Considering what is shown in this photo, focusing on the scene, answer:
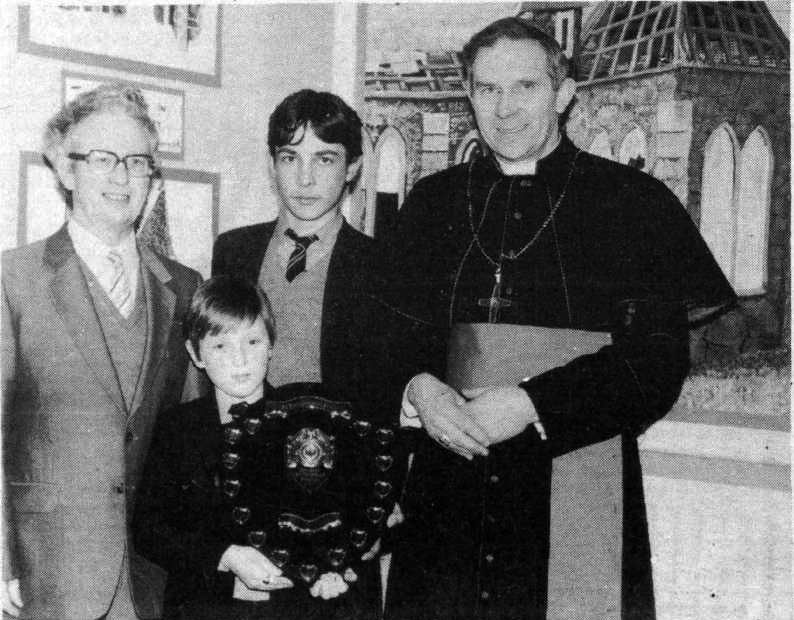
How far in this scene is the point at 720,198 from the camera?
1.68 m

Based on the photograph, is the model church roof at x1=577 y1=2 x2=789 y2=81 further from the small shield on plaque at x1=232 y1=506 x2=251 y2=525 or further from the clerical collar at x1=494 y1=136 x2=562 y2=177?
the small shield on plaque at x1=232 y1=506 x2=251 y2=525

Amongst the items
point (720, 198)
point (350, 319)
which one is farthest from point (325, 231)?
point (720, 198)

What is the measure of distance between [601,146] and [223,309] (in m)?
0.84

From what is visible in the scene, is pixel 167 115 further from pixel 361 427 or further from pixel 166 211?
pixel 361 427

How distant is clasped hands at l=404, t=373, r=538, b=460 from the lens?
1.43 m

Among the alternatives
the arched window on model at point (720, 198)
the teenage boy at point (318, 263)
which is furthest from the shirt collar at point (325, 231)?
the arched window on model at point (720, 198)

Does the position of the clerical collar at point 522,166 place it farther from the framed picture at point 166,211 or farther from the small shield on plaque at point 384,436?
the framed picture at point 166,211

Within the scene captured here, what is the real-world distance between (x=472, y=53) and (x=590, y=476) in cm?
81

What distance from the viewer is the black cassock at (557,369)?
1.48m

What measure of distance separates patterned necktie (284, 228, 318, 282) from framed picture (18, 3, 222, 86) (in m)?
0.41

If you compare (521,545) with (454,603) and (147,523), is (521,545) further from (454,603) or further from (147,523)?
(147,523)

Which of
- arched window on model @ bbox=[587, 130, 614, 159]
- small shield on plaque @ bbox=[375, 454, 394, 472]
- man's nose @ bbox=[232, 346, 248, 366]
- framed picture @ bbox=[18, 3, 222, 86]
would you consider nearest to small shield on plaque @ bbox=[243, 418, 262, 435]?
man's nose @ bbox=[232, 346, 248, 366]

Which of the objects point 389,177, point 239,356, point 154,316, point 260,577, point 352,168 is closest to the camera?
point 260,577

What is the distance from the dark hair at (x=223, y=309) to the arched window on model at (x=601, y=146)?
2.44ft
